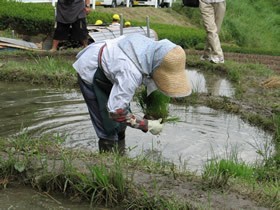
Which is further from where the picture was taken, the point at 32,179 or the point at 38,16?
the point at 38,16

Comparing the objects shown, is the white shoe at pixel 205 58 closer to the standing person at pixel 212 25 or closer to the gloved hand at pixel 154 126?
the standing person at pixel 212 25

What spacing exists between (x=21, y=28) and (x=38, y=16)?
486mm

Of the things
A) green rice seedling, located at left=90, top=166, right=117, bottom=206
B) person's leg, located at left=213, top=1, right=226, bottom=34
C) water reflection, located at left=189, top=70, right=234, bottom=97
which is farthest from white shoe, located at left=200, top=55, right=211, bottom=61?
green rice seedling, located at left=90, top=166, right=117, bottom=206

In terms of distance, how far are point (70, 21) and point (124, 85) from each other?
6884 millimetres

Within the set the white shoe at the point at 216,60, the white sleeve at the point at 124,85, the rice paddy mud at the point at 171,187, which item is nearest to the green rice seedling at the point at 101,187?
the rice paddy mud at the point at 171,187

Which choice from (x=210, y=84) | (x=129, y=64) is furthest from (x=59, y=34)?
(x=129, y=64)

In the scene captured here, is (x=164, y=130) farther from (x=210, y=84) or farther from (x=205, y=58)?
(x=205, y=58)

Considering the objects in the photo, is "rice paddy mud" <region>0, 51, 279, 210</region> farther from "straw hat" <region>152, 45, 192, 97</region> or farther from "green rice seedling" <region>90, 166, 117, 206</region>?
"straw hat" <region>152, 45, 192, 97</region>

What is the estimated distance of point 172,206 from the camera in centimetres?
314

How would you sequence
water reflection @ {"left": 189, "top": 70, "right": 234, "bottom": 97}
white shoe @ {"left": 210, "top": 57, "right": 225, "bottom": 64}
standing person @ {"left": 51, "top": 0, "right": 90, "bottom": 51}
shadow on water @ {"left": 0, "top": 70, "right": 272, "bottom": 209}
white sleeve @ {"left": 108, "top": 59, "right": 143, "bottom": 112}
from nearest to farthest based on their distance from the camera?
1. white sleeve @ {"left": 108, "top": 59, "right": 143, "bottom": 112}
2. shadow on water @ {"left": 0, "top": 70, "right": 272, "bottom": 209}
3. water reflection @ {"left": 189, "top": 70, "right": 234, "bottom": 97}
4. white shoe @ {"left": 210, "top": 57, "right": 225, "bottom": 64}
5. standing person @ {"left": 51, "top": 0, "right": 90, "bottom": 51}

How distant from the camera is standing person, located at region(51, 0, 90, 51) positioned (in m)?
10.7

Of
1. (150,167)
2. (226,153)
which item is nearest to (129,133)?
(226,153)

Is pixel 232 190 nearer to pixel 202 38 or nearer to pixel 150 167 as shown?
pixel 150 167

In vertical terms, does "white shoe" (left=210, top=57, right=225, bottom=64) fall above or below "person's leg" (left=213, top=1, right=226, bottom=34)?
below
